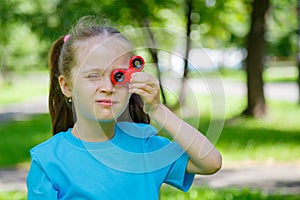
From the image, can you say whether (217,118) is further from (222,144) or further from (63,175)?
(222,144)

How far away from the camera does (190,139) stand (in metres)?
2.03

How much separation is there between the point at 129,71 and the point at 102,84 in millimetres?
134

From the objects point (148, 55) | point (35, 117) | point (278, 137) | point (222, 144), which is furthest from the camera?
point (35, 117)

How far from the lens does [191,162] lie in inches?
86.5

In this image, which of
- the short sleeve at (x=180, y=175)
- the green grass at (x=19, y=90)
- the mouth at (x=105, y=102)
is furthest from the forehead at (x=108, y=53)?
the green grass at (x=19, y=90)

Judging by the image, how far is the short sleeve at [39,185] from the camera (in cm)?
208

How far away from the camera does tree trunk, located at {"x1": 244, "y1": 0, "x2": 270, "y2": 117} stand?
12820 millimetres

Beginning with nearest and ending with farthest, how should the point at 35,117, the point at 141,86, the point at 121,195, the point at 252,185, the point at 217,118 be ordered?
1. the point at 141,86
2. the point at 217,118
3. the point at 121,195
4. the point at 252,185
5. the point at 35,117

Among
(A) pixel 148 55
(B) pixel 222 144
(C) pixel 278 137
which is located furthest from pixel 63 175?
(C) pixel 278 137

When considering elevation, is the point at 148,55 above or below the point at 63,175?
above

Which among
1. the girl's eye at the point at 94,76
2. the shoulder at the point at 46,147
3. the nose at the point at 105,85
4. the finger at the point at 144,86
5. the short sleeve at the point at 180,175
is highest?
the finger at the point at 144,86

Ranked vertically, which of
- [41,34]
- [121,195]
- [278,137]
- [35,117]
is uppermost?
[121,195]

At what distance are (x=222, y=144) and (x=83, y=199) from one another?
23.5 ft

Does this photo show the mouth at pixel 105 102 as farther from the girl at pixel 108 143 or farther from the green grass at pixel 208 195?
the green grass at pixel 208 195
